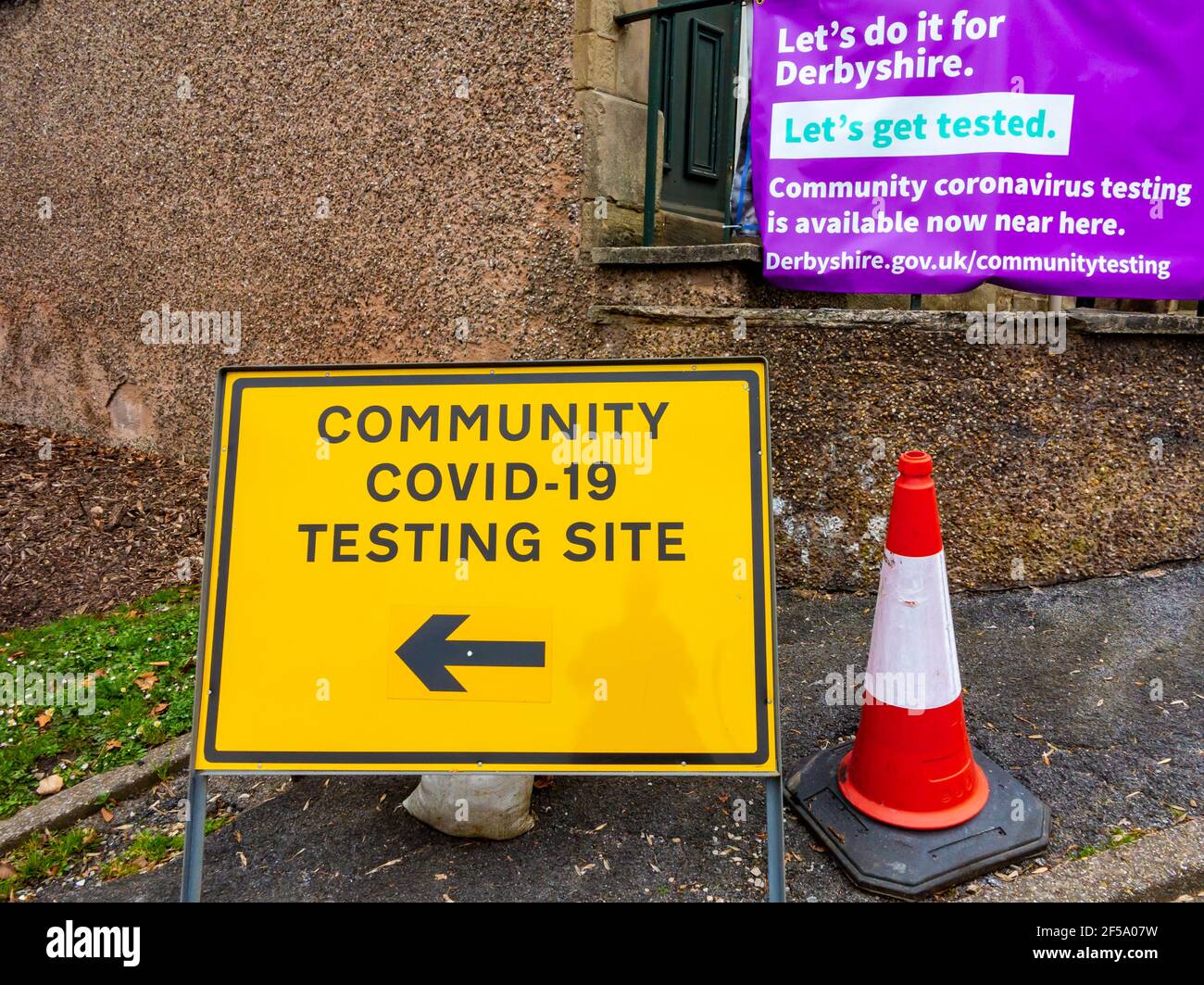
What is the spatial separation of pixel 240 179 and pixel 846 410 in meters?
3.93

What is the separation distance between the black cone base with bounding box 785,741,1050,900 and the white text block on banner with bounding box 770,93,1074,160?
235 cm

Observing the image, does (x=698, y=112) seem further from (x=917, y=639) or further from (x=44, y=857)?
(x=44, y=857)

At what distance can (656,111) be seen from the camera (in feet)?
13.4

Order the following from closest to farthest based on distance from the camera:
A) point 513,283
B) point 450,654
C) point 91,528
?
point 450,654 → point 513,283 → point 91,528

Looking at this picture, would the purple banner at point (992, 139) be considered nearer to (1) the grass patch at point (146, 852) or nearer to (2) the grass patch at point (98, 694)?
(1) the grass patch at point (146, 852)

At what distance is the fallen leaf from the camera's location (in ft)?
8.98

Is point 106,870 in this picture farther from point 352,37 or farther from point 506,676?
point 352,37

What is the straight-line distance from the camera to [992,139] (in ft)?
11.0

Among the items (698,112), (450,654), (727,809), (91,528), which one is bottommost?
(727,809)

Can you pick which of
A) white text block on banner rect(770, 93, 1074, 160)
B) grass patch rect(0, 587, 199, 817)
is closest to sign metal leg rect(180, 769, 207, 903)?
grass patch rect(0, 587, 199, 817)

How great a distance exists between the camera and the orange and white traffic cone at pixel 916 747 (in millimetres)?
2309

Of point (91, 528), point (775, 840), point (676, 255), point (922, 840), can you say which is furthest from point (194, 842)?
point (91, 528)

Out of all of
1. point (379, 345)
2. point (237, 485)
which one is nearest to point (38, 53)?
point (379, 345)

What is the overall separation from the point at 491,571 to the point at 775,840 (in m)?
0.91
